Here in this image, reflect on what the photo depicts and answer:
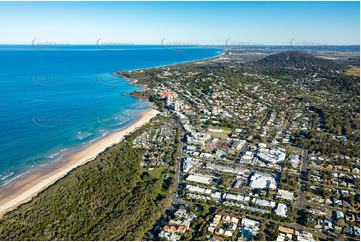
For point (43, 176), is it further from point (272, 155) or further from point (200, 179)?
point (272, 155)

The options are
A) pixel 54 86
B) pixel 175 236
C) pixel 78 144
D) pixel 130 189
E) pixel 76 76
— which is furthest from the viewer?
pixel 76 76

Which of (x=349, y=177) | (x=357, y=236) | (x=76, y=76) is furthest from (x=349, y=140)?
(x=76, y=76)

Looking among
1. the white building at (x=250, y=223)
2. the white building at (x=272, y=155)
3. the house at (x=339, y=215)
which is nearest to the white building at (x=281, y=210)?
the white building at (x=250, y=223)

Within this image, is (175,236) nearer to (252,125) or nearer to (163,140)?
(163,140)

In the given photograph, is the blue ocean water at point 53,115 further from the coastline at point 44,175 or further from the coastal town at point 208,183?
the coastal town at point 208,183

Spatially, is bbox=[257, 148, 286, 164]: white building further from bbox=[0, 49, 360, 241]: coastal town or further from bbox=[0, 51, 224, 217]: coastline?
bbox=[0, 51, 224, 217]: coastline

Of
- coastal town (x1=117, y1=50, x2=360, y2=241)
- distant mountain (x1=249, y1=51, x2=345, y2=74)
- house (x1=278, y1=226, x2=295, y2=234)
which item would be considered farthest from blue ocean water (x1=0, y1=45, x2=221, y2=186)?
distant mountain (x1=249, y1=51, x2=345, y2=74)
